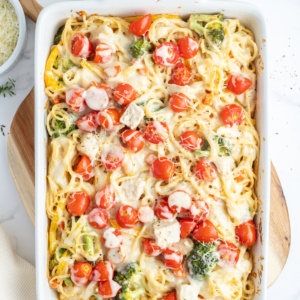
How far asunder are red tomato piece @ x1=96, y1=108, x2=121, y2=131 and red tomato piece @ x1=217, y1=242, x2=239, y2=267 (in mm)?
1391

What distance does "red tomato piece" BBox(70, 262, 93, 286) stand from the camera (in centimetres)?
367

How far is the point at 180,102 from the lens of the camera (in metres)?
3.73

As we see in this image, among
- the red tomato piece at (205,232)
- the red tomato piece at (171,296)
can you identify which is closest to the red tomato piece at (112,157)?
the red tomato piece at (205,232)

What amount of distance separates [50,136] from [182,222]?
1387mm

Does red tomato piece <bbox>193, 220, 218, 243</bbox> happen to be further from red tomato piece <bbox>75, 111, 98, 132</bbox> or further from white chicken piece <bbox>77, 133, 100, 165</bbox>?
red tomato piece <bbox>75, 111, 98, 132</bbox>

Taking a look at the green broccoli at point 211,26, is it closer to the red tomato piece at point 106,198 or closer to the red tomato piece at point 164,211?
the red tomato piece at point 164,211

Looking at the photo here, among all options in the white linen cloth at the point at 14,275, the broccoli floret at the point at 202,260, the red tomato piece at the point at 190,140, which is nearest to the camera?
the broccoli floret at the point at 202,260

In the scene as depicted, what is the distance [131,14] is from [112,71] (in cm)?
57

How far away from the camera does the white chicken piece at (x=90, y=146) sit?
3740 mm

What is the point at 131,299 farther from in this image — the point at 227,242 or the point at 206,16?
the point at 206,16

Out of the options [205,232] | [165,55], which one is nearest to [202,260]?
[205,232]

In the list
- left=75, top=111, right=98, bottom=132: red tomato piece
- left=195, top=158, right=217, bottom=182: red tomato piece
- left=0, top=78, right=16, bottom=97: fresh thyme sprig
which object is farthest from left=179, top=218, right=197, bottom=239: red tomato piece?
left=0, top=78, right=16, bottom=97: fresh thyme sprig

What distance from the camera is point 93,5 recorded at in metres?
3.82

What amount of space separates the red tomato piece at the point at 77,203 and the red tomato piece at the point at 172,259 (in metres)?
0.80
